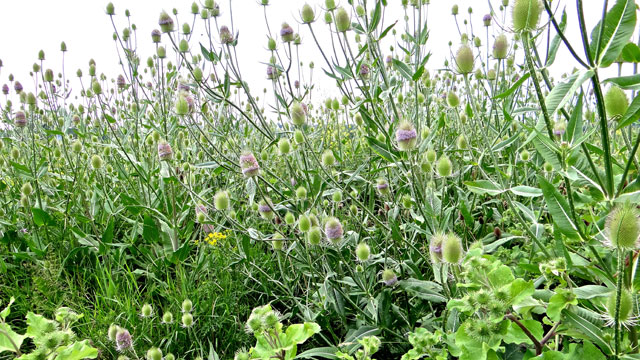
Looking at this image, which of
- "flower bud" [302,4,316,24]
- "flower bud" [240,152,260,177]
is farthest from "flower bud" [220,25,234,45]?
"flower bud" [240,152,260,177]

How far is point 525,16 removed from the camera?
0.94 m

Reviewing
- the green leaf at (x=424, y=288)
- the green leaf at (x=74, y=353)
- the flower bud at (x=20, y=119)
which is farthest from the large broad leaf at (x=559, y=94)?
the flower bud at (x=20, y=119)

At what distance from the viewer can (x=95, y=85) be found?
121 inches

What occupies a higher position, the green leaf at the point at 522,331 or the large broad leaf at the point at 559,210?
the large broad leaf at the point at 559,210

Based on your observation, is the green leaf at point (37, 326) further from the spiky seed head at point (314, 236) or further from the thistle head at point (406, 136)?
the thistle head at point (406, 136)

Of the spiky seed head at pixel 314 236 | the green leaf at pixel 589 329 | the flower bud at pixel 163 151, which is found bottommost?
the spiky seed head at pixel 314 236

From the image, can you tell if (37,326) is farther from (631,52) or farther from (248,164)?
(631,52)

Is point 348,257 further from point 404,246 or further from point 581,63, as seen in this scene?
point 581,63

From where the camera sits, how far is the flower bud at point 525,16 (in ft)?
3.10

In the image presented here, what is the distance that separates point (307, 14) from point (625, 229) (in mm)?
1622

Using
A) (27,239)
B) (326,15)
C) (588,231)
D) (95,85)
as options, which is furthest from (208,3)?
(588,231)

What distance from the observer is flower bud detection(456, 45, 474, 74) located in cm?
143

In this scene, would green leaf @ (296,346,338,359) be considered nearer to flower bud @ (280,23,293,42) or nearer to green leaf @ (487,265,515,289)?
green leaf @ (487,265,515,289)

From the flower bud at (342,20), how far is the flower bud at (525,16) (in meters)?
1.02
